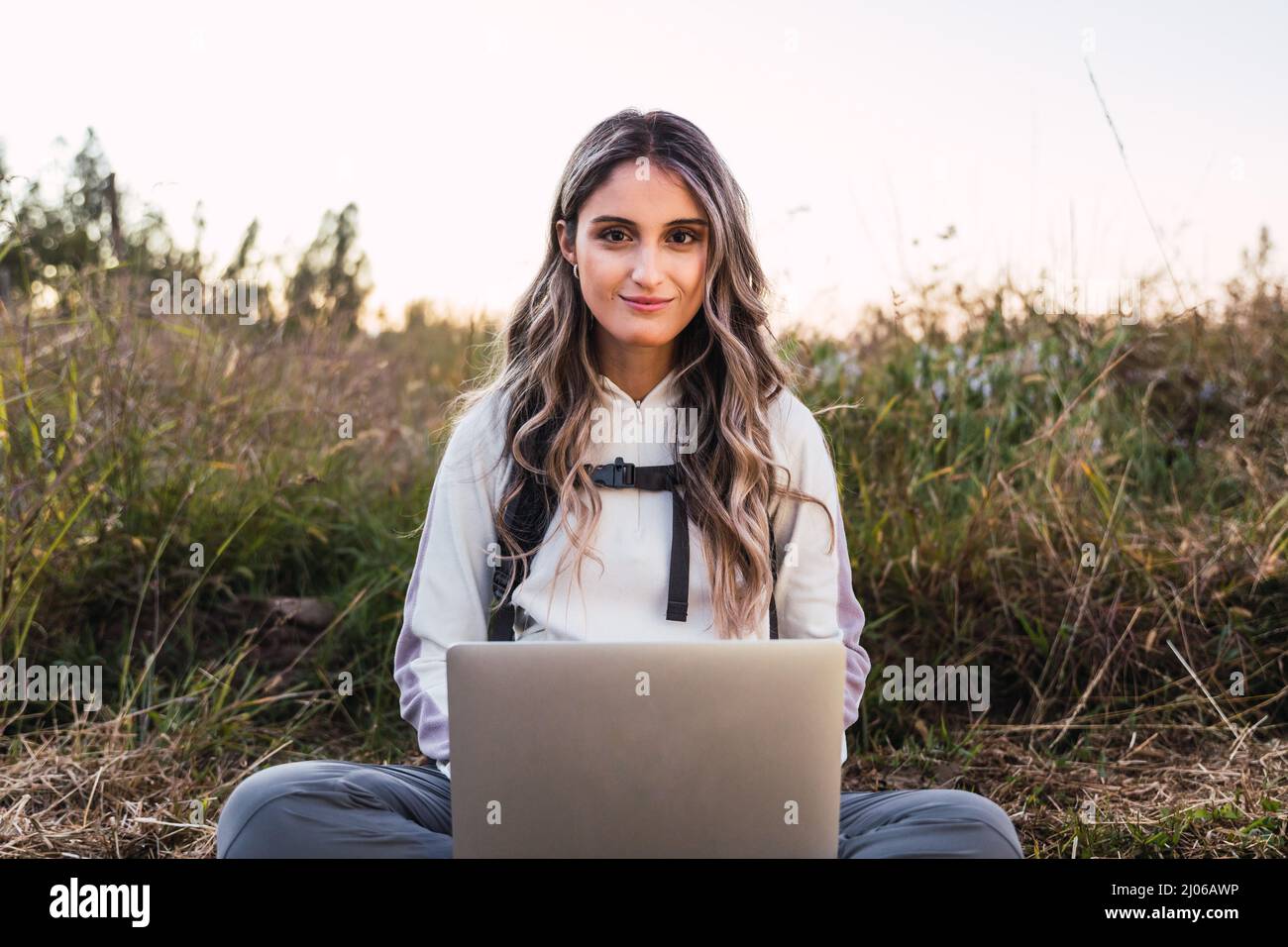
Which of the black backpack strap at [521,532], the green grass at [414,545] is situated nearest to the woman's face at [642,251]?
the black backpack strap at [521,532]

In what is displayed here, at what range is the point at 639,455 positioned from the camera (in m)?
2.37

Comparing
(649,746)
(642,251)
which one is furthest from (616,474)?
(649,746)

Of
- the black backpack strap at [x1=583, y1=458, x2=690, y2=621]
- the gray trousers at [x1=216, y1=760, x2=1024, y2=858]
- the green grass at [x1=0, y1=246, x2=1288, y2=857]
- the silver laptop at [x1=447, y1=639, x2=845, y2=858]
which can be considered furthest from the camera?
the green grass at [x1=0, y1=246, x2=1288, y2=857]

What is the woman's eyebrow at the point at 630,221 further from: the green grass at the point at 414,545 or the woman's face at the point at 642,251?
the green grass at the point at 414,545

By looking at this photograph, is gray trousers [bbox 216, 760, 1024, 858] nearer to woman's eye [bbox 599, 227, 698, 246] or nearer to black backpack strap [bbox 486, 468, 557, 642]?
black backpack strap [bbox 486, 468, 557, 642]

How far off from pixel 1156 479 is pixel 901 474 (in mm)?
1053

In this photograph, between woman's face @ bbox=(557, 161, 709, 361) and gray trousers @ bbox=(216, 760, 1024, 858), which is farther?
woman's face @ bbox=(557, 161, 709, 361)

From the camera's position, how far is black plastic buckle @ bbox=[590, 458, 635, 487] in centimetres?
228

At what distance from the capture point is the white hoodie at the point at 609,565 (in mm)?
2242

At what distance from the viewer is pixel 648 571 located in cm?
225

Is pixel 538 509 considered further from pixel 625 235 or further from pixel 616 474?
pixel 625 235

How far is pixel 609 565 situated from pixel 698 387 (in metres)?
0.42

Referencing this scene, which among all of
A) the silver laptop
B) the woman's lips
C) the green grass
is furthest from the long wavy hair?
the green grass
